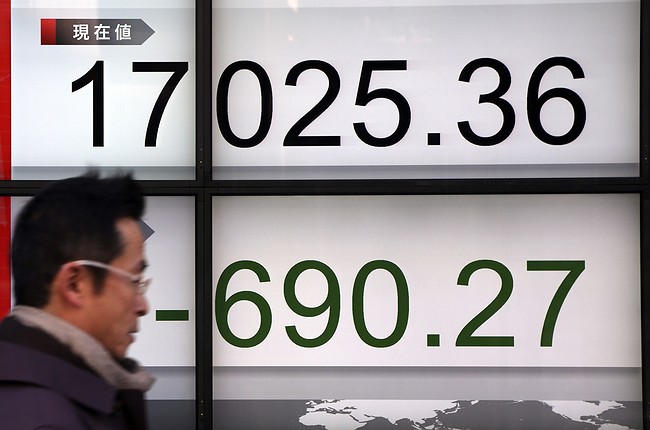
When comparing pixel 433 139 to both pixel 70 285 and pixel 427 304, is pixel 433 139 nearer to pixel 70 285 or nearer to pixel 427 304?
pixel 427 304

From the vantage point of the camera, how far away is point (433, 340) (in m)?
3.83

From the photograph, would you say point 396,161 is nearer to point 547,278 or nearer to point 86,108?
point 547,278

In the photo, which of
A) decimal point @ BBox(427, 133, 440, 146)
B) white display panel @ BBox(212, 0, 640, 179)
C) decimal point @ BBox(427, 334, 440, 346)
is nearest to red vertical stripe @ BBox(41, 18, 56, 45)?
white display panel @ BBox(212, 0, 640, 179)

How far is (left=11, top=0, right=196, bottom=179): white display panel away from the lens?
391 cm

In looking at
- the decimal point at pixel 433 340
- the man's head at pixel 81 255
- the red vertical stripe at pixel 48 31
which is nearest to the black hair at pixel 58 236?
the man's head at pixel 81 255

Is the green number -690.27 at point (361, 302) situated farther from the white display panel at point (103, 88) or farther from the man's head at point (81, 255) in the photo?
the man's head at point (81, 255)

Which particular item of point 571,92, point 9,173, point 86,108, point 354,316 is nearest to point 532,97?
point 571,92

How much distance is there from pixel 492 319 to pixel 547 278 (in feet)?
0.99

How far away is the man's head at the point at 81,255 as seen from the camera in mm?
1590

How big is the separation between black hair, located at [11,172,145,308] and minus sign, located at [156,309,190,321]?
2.29 m

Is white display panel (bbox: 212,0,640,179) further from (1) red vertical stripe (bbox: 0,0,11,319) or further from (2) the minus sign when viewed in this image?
(1) red vertical stripe (bbox: 0,0,11,319)

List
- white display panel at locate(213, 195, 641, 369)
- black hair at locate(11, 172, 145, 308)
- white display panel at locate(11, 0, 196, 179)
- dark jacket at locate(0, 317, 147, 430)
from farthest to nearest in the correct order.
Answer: white display panel at locate(11, 0, 196, 179) < white display panel at locate(213, 195, 641, 369) < black hair at locate(11, 172, 145, 308) < dark jacket at locate(0, 317, 147, 430)

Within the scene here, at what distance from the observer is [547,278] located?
12.5 feet

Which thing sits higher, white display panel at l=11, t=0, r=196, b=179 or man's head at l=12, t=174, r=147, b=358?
white display panel at l=11, t=0, r=196, b=179
